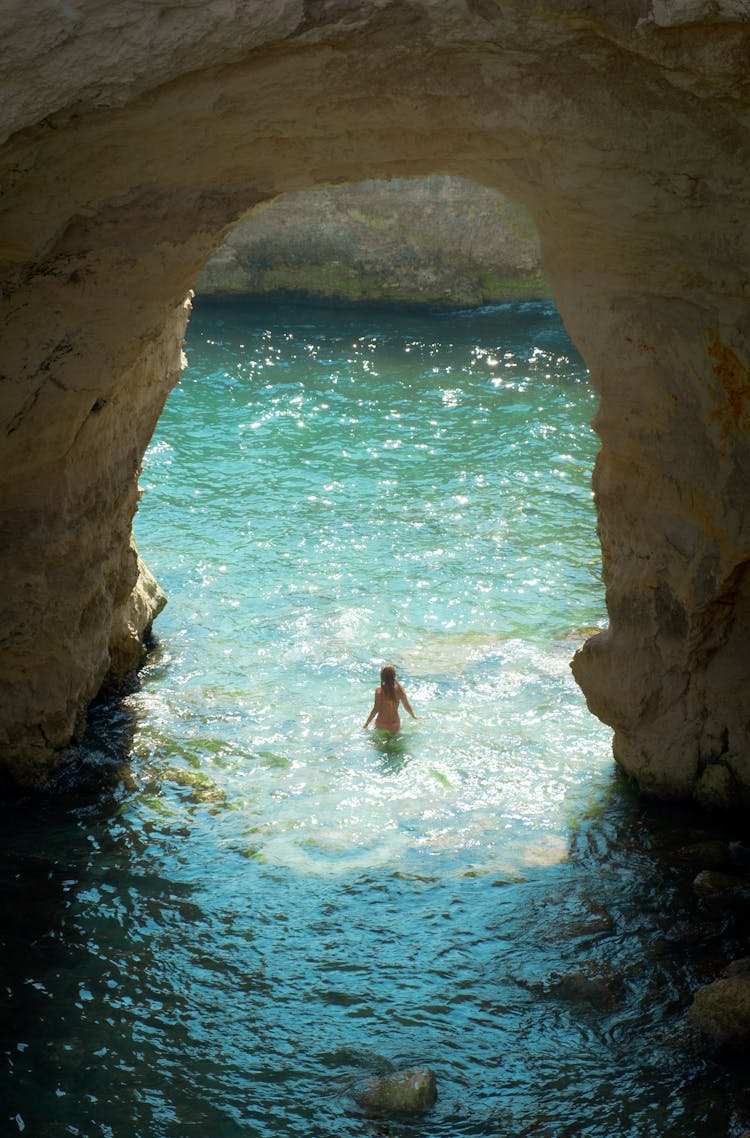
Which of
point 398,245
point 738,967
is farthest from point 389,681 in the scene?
point 398,245

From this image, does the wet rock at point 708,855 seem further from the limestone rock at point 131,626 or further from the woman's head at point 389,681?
the limestone rock at point 131,626

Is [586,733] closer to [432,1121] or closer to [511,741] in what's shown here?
[511,741]

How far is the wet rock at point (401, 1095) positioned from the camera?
5910 mm

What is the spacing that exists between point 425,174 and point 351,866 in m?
4.43

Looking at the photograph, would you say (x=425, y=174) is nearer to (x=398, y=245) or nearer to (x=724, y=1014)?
(x=724, y=1014)

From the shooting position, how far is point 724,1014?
6180 mm

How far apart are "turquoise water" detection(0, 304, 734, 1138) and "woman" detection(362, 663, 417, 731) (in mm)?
146

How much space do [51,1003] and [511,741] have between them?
4.22 meters

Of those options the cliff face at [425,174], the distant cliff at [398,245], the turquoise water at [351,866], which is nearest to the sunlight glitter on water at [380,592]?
the turquoise water at [351,866]

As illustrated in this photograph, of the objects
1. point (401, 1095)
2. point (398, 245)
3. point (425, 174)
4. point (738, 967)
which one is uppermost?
point (425, 174)

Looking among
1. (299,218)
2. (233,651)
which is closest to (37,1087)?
(233,651)

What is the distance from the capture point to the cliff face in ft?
18.5

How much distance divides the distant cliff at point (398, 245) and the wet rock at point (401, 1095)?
19.7 metres

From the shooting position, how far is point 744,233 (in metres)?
6.27
